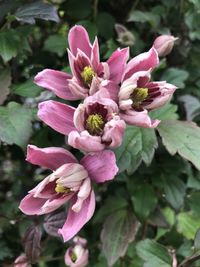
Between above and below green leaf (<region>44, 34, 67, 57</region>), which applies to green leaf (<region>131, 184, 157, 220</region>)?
below

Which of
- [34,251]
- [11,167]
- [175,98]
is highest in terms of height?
[175,98]

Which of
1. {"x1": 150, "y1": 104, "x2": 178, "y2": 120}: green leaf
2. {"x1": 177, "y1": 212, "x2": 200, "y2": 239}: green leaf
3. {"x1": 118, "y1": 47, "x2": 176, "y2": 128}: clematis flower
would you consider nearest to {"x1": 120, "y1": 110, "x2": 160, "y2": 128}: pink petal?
{"x1": 118, "y1": 47, "x2": 176, "y2": 128}: clematis flower

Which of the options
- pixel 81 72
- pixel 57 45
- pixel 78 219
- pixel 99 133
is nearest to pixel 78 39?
pixel 81 72

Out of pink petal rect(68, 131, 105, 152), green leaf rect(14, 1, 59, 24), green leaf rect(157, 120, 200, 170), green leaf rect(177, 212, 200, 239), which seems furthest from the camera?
green leaf rect(177, 212, 200, 239)

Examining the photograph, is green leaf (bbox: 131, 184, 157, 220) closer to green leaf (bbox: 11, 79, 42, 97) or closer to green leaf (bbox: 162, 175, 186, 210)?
green leaf (bbox: 162, 175, 186, 210)

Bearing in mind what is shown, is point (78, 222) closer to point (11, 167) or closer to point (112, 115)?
point (112, 115)

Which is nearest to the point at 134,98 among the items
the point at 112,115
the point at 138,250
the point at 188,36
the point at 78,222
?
the point at 112,115

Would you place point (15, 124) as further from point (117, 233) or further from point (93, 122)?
point (117, 233)

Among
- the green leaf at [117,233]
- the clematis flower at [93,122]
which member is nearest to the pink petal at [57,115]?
the clematis flower at [93,122]
